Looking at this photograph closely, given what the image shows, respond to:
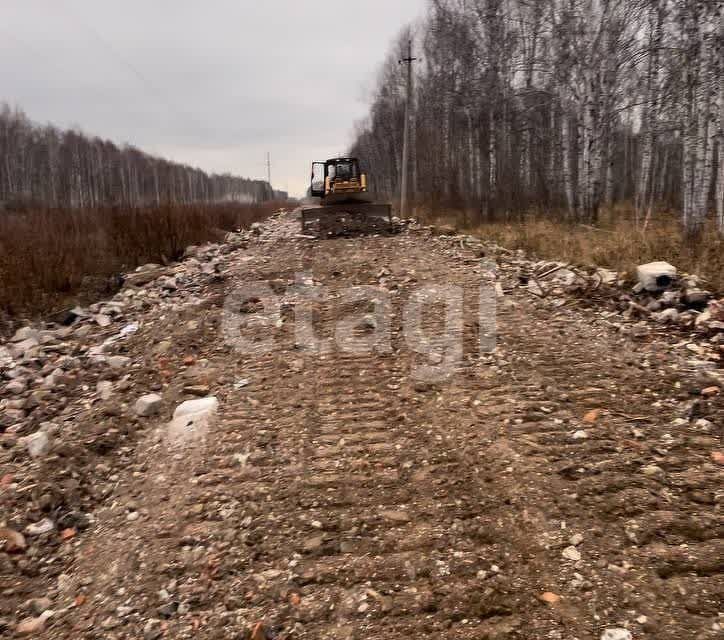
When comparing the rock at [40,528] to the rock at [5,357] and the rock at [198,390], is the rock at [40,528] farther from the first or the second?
the rock at [5,357]

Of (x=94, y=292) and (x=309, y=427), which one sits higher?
(x=94, y=292)

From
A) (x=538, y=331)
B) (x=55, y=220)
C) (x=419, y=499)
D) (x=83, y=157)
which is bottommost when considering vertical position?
(x=419, y=499)

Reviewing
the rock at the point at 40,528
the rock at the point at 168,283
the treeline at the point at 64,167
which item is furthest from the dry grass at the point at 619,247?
the treeline at the point at 64,167

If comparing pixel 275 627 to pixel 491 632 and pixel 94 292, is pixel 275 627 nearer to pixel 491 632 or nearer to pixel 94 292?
pixel 491 632

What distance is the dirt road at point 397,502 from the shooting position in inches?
70.1

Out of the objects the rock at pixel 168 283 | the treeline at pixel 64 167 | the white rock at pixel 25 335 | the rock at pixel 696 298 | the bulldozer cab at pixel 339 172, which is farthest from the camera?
the treeline at pixel 64 167

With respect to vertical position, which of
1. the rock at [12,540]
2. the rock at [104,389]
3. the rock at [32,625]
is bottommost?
the rock at [32,625]

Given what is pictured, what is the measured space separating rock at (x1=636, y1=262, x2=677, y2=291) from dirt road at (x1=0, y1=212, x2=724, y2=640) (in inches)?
38.5

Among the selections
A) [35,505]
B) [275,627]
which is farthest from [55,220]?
[275,627]

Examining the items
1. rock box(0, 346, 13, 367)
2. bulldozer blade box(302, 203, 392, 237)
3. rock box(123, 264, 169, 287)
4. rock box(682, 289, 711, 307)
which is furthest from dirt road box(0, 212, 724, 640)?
bulldozer blade box(302, 203, 392, 237)

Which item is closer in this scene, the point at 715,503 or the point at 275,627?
the point at 275,627

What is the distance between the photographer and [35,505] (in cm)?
246

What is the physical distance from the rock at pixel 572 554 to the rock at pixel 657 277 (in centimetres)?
355

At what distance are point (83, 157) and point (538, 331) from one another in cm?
5290
